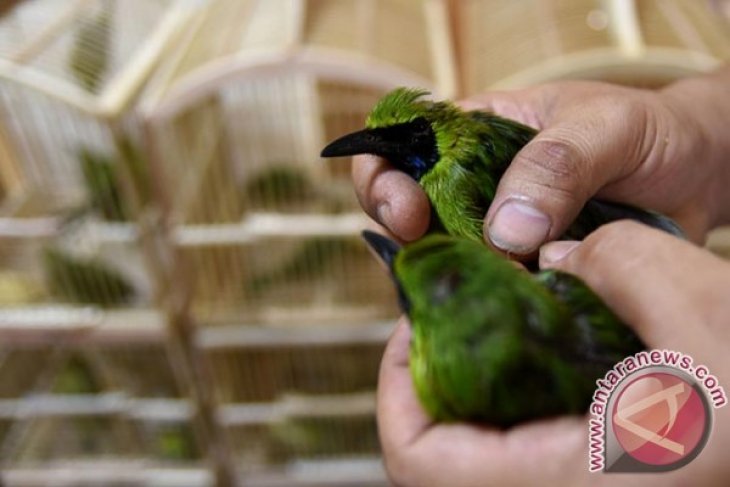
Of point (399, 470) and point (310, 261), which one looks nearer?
point (399, 470)

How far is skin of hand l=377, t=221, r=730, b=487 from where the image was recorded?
497mm

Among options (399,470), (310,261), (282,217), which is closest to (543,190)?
(399,470)

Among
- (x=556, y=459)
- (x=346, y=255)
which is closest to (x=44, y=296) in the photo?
(x=346, y=255)

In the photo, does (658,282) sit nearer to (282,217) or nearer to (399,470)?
(399,470)

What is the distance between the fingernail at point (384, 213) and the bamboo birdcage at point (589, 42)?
2.07ft

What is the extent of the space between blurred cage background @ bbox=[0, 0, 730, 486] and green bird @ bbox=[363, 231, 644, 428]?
837mm

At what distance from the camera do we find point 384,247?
0.65 meters

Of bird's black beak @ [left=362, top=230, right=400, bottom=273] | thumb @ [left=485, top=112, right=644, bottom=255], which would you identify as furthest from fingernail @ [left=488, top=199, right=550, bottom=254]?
bird's black beak @ [left=362, top=230, right=400, bottom=273]

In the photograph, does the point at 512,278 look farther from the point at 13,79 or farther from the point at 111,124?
the point at 13,79

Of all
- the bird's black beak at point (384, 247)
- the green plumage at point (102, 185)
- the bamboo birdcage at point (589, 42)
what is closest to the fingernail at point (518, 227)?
the bird's black beak at point (384, 247)

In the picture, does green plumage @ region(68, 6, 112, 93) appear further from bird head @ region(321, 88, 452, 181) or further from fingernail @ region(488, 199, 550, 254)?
fingernail @ region(488, 199, 550, 254)

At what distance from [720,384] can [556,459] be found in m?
0.13

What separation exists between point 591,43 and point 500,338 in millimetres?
1026

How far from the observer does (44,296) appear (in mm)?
1709
